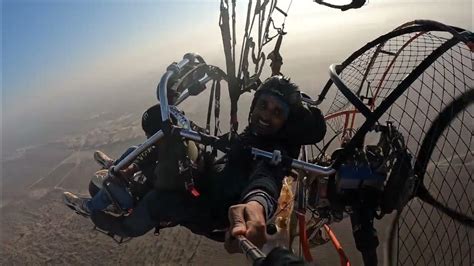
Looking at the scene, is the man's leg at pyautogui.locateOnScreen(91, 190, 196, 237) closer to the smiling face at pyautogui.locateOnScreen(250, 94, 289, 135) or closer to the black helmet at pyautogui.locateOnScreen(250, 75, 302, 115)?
the smiling face at pyautogui.locateOnScreen(250, 94, 289, 135)

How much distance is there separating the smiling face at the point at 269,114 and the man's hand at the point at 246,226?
1.05 metres

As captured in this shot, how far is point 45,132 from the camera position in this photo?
24.4 meters

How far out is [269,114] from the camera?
2.81 metres

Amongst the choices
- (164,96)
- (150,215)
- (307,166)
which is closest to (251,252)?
(307,166)

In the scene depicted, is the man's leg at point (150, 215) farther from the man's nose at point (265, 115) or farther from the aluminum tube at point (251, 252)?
the aluminum tube at point (251, 252)

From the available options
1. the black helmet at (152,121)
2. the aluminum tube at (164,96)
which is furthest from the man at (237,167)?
the black helmet at (152,121)

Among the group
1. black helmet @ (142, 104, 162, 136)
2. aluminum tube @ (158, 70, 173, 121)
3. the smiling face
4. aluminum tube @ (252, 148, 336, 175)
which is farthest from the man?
black helmet @ (142, 104, 162, 136)

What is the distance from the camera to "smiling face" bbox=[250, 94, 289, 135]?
2766 millimetres

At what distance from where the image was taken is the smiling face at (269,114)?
2766 millimetres

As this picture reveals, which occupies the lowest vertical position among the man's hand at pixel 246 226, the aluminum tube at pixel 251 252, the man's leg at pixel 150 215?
the man's leg at pixel 150 215

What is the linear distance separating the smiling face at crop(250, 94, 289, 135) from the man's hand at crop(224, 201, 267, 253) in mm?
1049

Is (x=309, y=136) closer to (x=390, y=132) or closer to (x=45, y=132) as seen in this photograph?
(x=390, y=132)

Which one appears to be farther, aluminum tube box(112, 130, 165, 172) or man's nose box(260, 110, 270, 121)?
man's nose box(260, 110, 270, 121)

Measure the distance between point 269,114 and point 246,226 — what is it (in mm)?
1263
